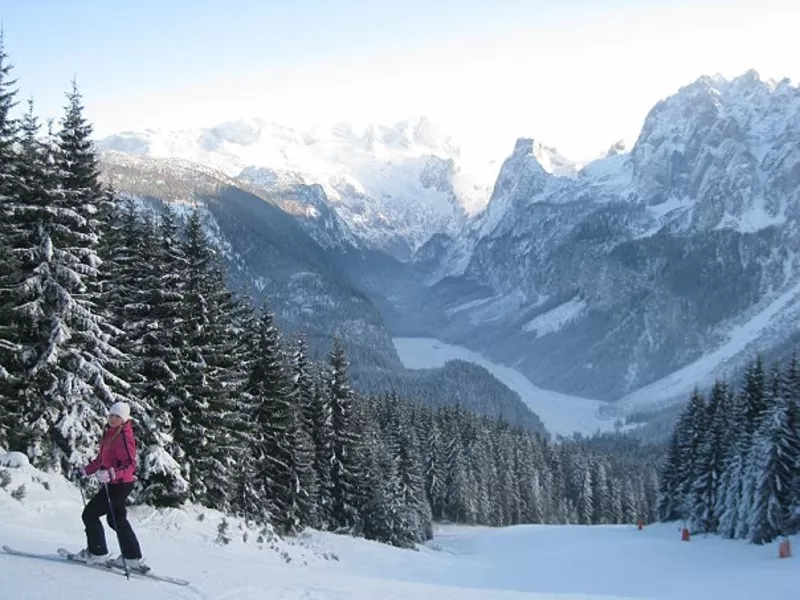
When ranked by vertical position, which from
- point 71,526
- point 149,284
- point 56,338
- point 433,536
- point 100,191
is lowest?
point 433,536

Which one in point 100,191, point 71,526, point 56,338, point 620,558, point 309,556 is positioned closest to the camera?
point 71,526

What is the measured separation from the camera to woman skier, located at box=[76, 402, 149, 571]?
40.8ft

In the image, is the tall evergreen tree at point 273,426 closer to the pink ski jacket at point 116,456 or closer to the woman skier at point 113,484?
the woman skier at point 113,484

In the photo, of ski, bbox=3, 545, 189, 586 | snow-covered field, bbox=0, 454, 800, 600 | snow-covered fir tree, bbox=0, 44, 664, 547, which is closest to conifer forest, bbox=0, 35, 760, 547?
snow-covered fir tree, bbox=0, 44, 664, 547

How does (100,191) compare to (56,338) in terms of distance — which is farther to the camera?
(100,191)

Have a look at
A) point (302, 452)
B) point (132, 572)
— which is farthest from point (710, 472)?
point (132, 572)

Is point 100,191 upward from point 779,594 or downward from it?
upward

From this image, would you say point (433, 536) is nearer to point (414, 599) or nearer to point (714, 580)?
point (714, 580)

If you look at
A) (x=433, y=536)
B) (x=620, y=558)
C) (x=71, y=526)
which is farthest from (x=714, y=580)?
(x=433, y=536)

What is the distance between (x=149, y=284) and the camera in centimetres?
2781

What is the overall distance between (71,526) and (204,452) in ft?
36.8

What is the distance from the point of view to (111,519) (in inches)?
499

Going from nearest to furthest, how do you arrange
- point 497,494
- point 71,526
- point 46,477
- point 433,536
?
1. point 71,526
2. point 46,477
3. point 433,536
4. point 497,494

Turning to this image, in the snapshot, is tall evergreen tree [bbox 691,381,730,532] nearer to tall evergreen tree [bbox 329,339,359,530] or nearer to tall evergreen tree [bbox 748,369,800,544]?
tall evergreen tree [bbox 748,369,800,544]
